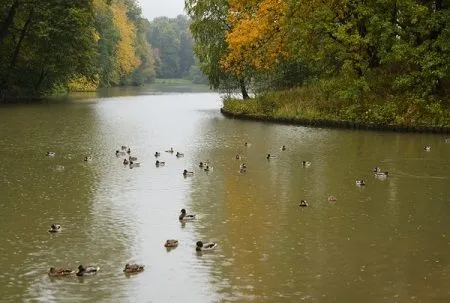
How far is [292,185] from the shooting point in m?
19.3

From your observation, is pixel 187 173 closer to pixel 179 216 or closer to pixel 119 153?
pixel 119 153

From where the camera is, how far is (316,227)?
562 inches

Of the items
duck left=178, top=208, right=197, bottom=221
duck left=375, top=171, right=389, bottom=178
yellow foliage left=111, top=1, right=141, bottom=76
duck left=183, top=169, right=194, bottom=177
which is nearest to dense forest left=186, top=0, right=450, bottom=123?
duck left=375, top=171, right=389, bottom=178

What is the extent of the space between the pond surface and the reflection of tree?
40mm

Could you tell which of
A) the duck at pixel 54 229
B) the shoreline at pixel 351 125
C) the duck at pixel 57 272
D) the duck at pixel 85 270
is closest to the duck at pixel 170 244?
the duck at pixel 85 270

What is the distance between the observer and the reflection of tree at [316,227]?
1078 cm

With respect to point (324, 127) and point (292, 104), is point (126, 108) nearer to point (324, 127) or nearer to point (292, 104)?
point (292, 104)

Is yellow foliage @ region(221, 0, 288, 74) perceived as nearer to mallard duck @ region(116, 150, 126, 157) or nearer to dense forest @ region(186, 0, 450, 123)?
dense forest @ region(186, 0, 450, 123)

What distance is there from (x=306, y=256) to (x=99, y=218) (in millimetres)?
5423

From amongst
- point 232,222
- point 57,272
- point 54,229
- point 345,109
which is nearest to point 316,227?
point 232,222

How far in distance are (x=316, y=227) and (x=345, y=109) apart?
2309cm

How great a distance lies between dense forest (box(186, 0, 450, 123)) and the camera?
3422 cm

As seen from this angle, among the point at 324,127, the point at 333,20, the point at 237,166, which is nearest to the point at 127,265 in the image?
the point at 237,166

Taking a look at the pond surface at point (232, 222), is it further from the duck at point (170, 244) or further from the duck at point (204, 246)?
the duck at point (170, 244)
